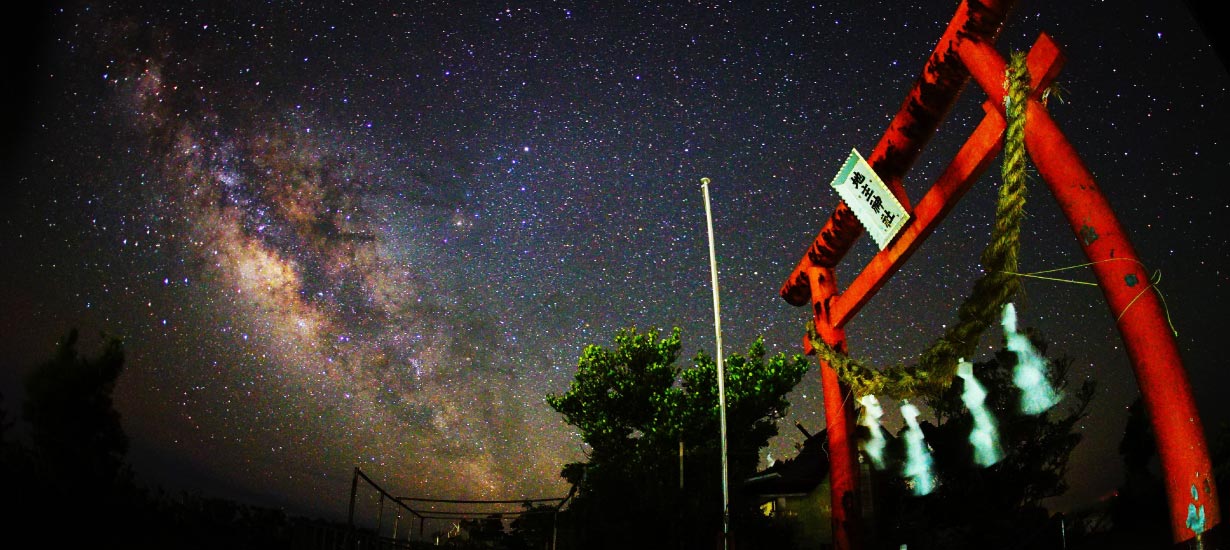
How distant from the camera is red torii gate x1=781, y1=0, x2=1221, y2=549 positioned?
3432 mm

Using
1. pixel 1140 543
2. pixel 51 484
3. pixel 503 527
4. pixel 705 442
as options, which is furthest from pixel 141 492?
pixel 705 442

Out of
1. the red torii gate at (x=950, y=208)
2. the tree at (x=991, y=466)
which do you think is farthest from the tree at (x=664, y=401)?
the red torii gate at (x=950, y=208)

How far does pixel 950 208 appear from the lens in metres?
5.51

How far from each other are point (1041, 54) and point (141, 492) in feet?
43.2

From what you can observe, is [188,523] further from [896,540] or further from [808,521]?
[808,521]

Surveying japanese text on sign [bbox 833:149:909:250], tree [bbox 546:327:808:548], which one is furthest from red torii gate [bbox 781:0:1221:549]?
tree [bbox 546:327:808:548]

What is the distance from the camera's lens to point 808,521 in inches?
747

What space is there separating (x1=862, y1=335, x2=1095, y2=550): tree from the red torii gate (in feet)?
27.4

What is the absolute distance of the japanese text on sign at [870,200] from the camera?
598cm

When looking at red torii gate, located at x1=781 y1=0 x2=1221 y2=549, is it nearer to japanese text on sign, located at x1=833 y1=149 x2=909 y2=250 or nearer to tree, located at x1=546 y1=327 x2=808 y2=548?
japanese text on sign, located at x1=833 y1=149 x2=909 y2=250

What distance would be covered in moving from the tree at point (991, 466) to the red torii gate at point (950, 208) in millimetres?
8365

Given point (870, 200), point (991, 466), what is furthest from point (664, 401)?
point (870, 200)

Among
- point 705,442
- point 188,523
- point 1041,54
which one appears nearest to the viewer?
point 1041,54

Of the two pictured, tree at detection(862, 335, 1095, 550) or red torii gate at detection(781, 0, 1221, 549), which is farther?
tree at detection(862, 335, 1095, 550)
